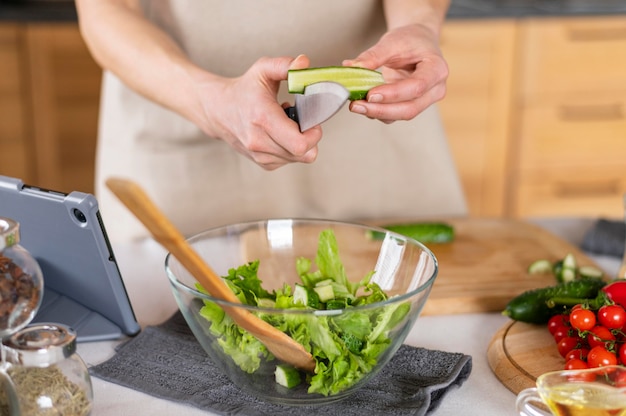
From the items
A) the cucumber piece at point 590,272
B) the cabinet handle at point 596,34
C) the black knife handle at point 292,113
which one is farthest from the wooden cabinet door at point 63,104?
the cucumber piece at point 590,272

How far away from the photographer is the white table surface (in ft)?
3.16

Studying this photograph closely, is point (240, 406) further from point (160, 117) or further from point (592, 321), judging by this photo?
point (160, 117)

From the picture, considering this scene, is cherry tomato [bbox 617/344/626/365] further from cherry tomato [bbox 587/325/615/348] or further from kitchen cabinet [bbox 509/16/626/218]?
kitchen cabinet [bbox 509/16/626/218]

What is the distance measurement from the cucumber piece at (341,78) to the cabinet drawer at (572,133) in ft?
7.32

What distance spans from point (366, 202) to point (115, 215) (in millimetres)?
527

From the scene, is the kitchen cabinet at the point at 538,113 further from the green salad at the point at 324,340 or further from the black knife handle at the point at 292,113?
the green salad at the point at 324,340

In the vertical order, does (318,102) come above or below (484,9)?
above

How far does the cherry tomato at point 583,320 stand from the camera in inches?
40.3

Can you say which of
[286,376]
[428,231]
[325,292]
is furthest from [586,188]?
[286,376]

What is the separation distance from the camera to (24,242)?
1086 millimetres

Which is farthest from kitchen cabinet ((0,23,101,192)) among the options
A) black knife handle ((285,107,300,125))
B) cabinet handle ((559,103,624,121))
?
black knife handle ((285,107,300,125))

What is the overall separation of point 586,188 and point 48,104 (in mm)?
2121

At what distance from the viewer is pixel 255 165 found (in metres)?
1.68

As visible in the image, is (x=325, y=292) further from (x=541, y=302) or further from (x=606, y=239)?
(x=606, y=239)
